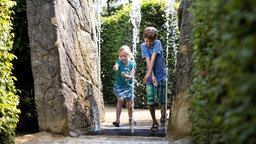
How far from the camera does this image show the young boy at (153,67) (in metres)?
5.28

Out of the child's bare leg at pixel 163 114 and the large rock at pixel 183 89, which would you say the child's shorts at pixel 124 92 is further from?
the large rock at pixel 183 89

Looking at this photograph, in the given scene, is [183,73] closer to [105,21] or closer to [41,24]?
[41,24]

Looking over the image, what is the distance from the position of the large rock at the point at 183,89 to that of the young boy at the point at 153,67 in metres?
0.92

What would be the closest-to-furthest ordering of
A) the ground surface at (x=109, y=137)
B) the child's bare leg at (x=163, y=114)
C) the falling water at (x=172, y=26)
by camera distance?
the ground surface at (x=109, y=137), the child's bare leg at (x=163, y=114), the falling water at (x=172, y=26)

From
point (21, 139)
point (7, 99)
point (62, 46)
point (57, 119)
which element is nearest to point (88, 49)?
point (62, 46)

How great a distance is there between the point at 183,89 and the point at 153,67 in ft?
4.21

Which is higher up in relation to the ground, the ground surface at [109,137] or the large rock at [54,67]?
the large rock at [54,67]

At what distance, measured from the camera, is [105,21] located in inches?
415

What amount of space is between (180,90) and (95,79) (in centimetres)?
185

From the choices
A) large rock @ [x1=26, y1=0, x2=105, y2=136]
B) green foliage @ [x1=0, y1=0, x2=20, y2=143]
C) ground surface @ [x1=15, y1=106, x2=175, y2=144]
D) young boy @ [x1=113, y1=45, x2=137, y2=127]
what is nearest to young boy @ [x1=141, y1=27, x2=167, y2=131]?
ground surface @ [x1=15, y1=106, x2=175, y2=144]

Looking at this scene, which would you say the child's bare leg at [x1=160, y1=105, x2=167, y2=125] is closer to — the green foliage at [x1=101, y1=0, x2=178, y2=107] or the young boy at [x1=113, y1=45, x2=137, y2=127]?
the young boy at [x1=113, y1=45, x2=137, y2=127]

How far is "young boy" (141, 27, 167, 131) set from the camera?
5.28m

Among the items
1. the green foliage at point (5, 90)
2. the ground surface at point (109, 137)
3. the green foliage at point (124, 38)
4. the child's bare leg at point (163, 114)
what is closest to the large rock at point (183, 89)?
the ground surface at point (109, 137)

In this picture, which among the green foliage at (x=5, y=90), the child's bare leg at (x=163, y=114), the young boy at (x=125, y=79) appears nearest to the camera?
the green foliage at (x=5, y=90)
